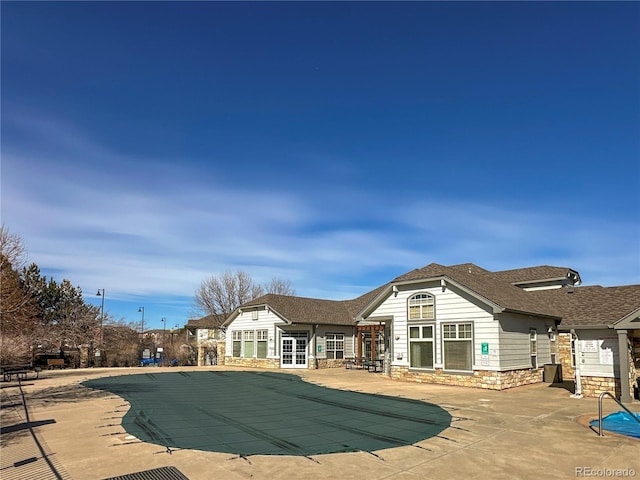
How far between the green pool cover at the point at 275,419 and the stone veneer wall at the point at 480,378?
15.1 ft

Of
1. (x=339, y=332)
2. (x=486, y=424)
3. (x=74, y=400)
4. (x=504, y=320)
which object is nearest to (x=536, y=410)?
(x=486, y=424)

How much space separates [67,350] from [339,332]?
19.8 meters

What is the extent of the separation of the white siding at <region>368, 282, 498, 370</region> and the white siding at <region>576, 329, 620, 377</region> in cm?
294

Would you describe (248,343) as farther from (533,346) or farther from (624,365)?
(624,365)

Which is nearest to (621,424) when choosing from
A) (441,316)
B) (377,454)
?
(377,454)

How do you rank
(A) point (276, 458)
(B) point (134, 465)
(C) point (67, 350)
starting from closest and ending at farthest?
(B) point (134, 465)
(A) point (276, 458)
(C) point (67, 350)

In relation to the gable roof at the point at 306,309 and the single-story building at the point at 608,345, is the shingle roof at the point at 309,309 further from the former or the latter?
the single-story building at the point at 608,345

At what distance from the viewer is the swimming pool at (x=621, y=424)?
9070 mm

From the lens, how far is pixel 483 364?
1702 centimetres

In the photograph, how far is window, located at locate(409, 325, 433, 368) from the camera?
19172 mm

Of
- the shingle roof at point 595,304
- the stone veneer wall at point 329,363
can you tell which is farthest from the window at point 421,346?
the stone veneer wall at point 329,363

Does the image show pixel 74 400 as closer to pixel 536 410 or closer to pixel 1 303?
pixel 1 303

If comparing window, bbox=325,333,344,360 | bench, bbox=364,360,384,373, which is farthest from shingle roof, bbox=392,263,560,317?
window, bbox=325,333,344,360

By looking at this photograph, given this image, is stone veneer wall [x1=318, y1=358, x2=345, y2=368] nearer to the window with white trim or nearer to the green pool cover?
the window with white trim
